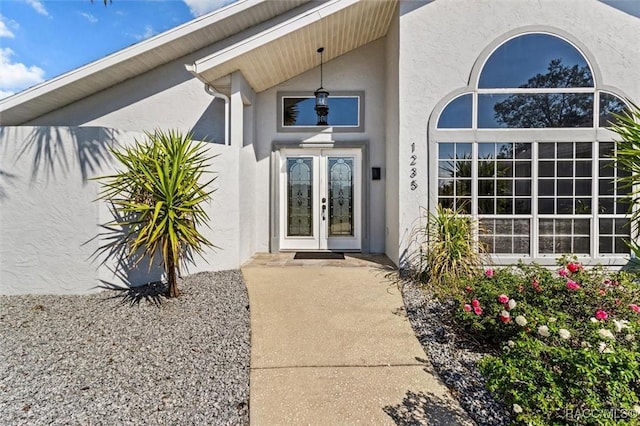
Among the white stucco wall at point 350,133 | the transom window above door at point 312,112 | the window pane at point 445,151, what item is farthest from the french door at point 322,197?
the window pane at point 445,151

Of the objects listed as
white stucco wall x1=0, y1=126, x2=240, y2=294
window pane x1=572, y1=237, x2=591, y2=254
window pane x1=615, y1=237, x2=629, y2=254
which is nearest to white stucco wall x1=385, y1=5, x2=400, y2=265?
window pane x1=572, y1=237, x2=591, y2=254

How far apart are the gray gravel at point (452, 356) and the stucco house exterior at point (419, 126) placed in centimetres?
187

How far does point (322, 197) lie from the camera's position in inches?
332

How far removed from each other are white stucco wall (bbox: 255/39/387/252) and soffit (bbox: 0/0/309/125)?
1.68 metres

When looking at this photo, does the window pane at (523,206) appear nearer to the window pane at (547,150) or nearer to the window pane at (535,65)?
the window pane at (547,150)

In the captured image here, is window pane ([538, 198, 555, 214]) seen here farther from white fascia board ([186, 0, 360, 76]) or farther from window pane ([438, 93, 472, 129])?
white fascia board ([186, 0, 360, 76])

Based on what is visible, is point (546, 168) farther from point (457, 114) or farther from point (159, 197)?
point (159, 197)

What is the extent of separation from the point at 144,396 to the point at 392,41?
7514 millimetres

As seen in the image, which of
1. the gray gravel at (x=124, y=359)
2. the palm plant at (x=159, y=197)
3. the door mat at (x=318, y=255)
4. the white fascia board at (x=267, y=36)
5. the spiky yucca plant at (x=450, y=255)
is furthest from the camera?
the door mat at (x=318, y=255)

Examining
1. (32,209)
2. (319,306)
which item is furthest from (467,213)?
(32,209)

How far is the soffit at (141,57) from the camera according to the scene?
682cm

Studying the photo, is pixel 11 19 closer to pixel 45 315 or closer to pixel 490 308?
pixel 45 315

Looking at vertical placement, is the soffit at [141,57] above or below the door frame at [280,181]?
above

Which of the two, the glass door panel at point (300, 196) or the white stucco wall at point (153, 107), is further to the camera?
the glass door panel at point (300, 196)
